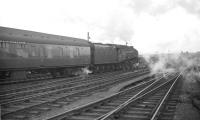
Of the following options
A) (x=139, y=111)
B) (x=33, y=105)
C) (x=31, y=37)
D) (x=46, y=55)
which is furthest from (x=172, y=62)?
(x=33, y=105)

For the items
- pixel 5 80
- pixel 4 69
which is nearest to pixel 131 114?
pixel 4 69

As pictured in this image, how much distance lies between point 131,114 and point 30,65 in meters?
9.39

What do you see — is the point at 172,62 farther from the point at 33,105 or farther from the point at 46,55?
the point at 33,105

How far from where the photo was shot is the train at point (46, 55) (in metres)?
12.9

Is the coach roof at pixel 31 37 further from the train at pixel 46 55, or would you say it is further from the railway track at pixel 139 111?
the railway track at pixel 139 111

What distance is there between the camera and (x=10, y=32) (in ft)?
44.5

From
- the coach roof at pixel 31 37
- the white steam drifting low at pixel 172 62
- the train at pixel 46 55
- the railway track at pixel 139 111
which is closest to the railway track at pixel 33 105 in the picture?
the railway track at pixel 139 111

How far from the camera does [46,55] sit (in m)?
15.6

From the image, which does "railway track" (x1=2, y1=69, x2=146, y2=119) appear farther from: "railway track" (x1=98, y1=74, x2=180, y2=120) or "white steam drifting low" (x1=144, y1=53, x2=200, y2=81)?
"white steam drifting low" (x1=144, y1=53, x2=200, y2=81)

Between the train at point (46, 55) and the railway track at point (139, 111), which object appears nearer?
the railway track at point (139, 111)

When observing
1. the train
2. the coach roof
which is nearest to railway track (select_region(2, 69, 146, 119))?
the train

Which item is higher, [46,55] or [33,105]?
[46,55]

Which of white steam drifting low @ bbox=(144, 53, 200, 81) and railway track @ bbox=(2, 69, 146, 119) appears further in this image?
white steam drifting low @ bbox=(144, 53, 200, 81)

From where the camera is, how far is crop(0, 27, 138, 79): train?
42.5 ft
